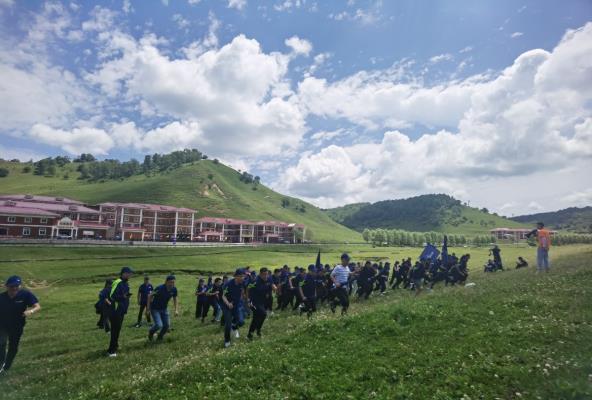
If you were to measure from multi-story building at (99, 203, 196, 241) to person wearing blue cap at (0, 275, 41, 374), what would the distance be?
129551 millimetres

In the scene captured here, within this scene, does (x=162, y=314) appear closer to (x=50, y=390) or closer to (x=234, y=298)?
(x=234, y=298)

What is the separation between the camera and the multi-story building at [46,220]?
96.1 metres

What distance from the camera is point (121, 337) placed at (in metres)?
17.6

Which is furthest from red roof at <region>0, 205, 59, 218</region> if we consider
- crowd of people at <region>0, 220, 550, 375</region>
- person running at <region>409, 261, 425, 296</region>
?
person running at <region>409, 261, 425, 296</region>

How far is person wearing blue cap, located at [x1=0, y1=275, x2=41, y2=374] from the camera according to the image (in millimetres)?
11609

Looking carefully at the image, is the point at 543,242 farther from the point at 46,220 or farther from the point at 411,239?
the point at 411,239

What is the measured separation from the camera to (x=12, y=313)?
1173 cm

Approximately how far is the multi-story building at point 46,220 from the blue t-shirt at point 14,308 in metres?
95.8

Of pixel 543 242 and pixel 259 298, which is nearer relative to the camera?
pixel 259 298

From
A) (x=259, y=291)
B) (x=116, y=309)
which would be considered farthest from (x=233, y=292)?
(x=116, y=309)

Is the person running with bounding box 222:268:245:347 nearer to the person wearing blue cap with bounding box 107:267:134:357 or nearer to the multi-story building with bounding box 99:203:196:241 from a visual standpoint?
the person wearing blue cap with bounding box 107:267:134:357

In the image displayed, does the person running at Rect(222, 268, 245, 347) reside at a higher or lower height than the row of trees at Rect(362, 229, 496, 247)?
higher

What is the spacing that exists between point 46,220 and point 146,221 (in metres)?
43.7

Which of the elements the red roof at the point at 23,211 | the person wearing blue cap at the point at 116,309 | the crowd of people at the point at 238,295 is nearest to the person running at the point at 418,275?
the crowd of people at the point at 238,295
